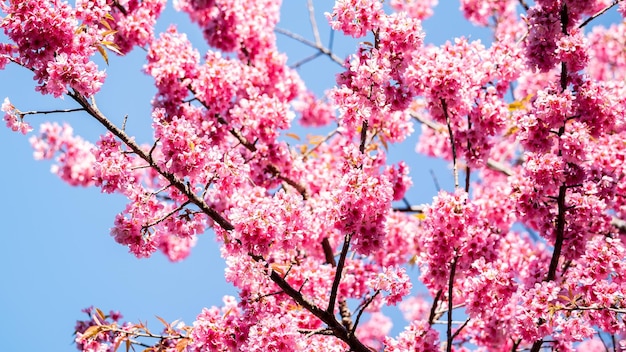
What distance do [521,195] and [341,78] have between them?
1.97m

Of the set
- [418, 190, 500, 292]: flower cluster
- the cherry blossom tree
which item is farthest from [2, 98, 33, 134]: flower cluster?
[418, 190, 500, 292]: flower cluster

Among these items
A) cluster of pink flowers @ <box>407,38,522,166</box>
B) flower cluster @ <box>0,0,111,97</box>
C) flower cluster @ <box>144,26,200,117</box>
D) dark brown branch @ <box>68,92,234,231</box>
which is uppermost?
flower cluster @ <box>144,26,200,117</box>

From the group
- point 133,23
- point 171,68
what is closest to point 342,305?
point 171,68

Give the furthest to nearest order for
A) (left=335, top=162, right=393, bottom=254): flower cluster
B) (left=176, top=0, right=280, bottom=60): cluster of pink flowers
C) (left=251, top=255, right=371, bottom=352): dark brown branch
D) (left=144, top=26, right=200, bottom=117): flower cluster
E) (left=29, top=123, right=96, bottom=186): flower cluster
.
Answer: (left=29, top=123, right=96, bottom=186): flower cluster, (left=176, top=0, right=280, bottom=60): cluster of pink flowers, (left=144, top=26, right=200, bottom=117): flower cluster, (left=251, top=255, right=371, bottom=352): dark brown branch, (left=335, top=162, right=393, bottom=254): flower cluster

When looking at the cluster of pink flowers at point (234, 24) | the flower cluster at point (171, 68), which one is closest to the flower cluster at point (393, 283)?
the flower cluster at point (171, 68)

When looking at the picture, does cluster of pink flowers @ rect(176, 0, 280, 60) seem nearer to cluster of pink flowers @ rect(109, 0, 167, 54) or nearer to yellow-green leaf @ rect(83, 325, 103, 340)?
cluster of pink flowers @ rect(109, 0, 167, 54)

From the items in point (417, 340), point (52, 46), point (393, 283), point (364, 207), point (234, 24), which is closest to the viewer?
point (52, 46)

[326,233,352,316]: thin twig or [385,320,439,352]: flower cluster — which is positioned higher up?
[326,233,352,316]: thin twig

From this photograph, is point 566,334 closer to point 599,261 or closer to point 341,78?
point 599,261

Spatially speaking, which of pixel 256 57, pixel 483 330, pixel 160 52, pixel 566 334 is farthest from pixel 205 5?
pixel 566 334

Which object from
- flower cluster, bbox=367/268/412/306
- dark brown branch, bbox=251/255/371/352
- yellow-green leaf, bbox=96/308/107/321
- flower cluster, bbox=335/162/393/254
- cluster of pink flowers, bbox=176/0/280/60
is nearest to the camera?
flower cluster, bbox=335/162/393/254

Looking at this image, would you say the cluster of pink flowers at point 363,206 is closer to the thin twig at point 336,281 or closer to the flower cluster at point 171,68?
the thin twig at point 336,281

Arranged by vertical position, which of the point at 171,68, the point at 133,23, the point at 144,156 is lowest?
the point at 144,156

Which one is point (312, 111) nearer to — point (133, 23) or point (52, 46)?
point (133, 23)
